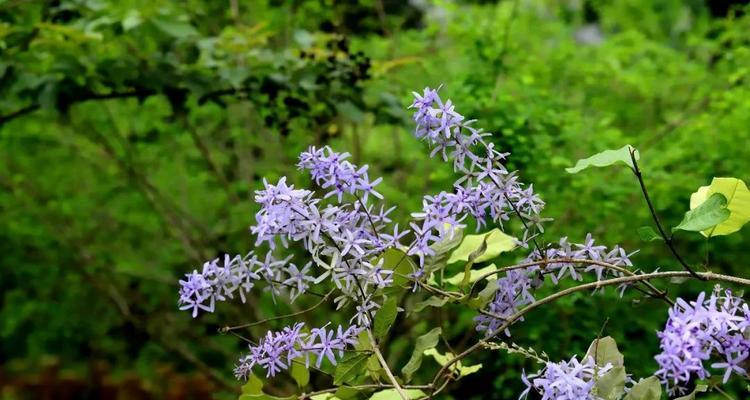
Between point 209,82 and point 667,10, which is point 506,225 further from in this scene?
point 667,10

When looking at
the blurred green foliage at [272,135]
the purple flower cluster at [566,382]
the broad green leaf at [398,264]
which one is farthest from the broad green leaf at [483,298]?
the blurred green foliage at [272,135]

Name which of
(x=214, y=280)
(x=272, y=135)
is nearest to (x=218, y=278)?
(x=214, y=280)

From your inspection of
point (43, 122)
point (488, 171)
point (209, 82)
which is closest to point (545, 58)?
point (209, 82)

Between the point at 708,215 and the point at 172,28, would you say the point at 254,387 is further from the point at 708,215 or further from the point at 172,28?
the point at 172,28

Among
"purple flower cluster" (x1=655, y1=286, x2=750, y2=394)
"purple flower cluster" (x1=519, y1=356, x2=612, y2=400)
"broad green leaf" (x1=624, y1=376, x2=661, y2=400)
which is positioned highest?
"purple flower cluster" (x1=655, y1=286, x2=750, y2=394)

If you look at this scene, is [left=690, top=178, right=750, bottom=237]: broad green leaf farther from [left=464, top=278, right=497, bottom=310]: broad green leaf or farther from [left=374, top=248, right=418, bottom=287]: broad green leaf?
[left=374, top=248, right=418, bottom=287]: broad green leaf

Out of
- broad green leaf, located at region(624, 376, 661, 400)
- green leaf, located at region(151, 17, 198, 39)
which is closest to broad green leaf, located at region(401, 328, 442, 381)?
broad green leaf, located at region(624, 376, 661, 400)
